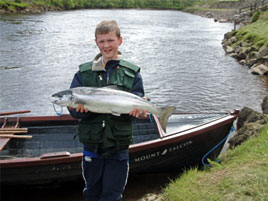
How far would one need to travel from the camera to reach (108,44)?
3.46 metres

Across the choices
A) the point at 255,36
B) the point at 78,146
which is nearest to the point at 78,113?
the point at 78,146

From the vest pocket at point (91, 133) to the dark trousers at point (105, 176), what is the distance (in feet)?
0.76

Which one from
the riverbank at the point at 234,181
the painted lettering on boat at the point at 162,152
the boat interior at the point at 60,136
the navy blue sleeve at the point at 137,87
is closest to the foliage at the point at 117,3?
the boat interior at the point at 60,136

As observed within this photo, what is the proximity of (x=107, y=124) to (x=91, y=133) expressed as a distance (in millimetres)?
204

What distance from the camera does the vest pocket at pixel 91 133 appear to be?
11.3 feet

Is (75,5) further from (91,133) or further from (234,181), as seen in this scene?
(91,133)

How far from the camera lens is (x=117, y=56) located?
3.63m

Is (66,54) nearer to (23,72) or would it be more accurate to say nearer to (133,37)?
(23,72)

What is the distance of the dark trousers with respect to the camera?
11.4 ft

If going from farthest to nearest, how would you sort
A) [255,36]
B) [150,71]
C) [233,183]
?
1. [255,36]
2. [150,71]
3. [233,183]

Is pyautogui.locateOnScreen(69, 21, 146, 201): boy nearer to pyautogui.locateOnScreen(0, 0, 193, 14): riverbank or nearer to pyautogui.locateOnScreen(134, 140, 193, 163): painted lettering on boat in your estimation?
pyautogui.locateOnScreen(134, 140, 193, 163): painted lettering on boat

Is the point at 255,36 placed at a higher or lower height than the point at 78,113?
lower

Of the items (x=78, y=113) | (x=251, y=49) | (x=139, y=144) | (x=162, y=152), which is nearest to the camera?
(x=78, y=113)

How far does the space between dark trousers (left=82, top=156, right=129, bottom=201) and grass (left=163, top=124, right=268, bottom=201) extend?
5.00 feet
